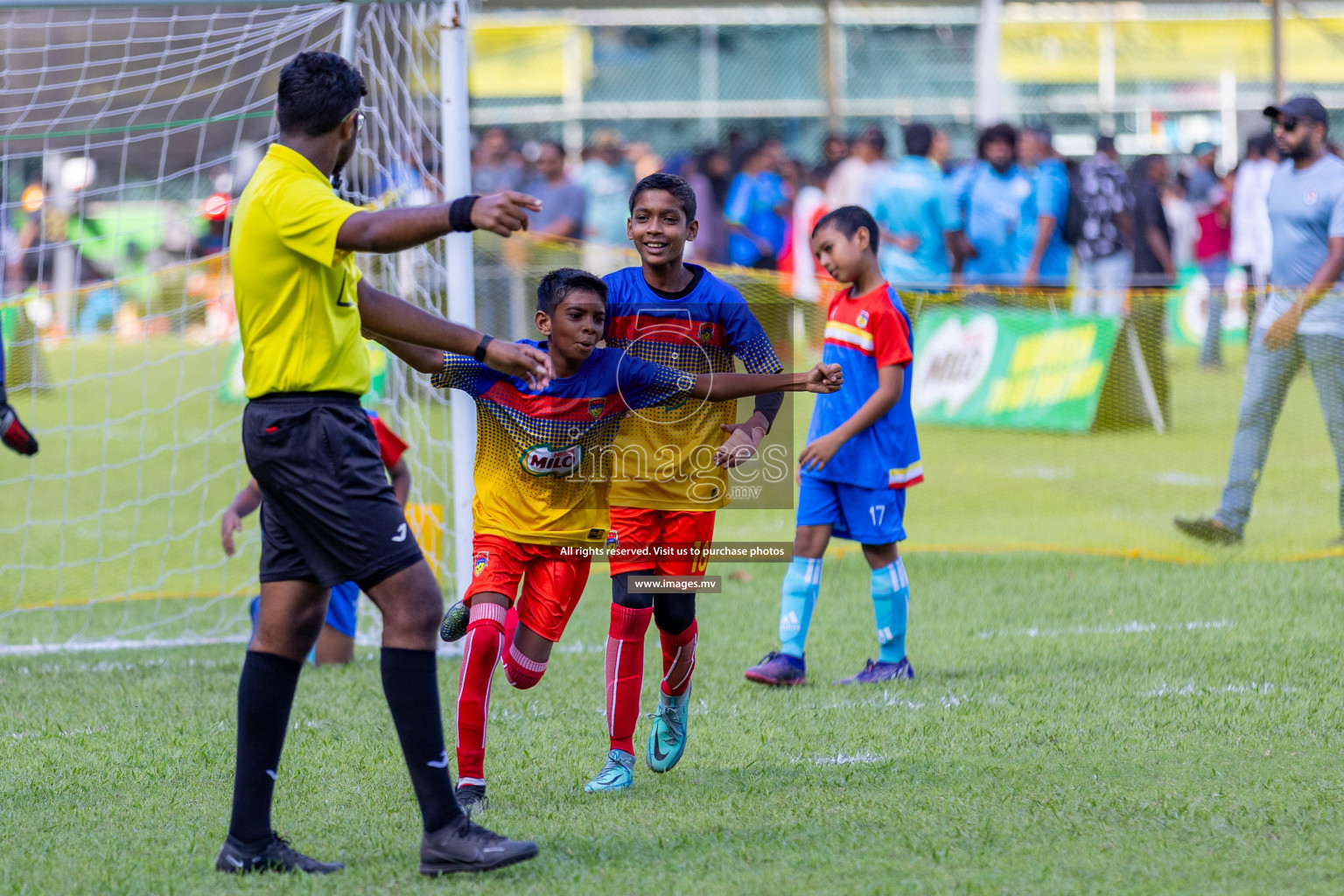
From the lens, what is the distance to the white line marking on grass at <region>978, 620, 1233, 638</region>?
21.1 ft

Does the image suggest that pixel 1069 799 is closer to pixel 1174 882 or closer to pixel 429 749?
pixel 1174 882

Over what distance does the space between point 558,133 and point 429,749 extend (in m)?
22.6

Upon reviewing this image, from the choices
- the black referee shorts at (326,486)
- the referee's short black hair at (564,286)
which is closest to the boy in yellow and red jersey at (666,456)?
the referee's short black hair at (564,286)

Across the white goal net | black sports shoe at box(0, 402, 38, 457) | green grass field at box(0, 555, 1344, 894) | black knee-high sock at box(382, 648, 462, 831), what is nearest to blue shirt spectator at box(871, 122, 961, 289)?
the white goal net

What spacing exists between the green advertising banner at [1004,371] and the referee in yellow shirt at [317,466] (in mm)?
9188

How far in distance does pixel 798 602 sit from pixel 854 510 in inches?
16.6

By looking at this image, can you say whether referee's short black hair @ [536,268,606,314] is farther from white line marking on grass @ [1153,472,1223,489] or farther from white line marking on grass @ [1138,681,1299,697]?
white line marking on grass @ [1153,472,1223,489]

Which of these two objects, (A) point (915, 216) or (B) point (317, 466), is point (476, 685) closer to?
(B) point (317, 466)

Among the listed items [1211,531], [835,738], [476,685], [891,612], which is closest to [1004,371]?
[1211,531]

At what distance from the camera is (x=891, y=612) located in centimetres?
579

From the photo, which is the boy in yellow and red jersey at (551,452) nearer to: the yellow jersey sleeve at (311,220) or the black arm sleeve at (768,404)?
the black arm sleeve at (768,404)

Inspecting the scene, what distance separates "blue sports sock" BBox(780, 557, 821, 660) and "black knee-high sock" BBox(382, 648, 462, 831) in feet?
7.77

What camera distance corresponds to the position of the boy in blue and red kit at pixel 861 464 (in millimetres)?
5754

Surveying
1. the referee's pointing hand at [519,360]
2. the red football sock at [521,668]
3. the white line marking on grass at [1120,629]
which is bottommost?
the white line marking on grass at [1120,629]
